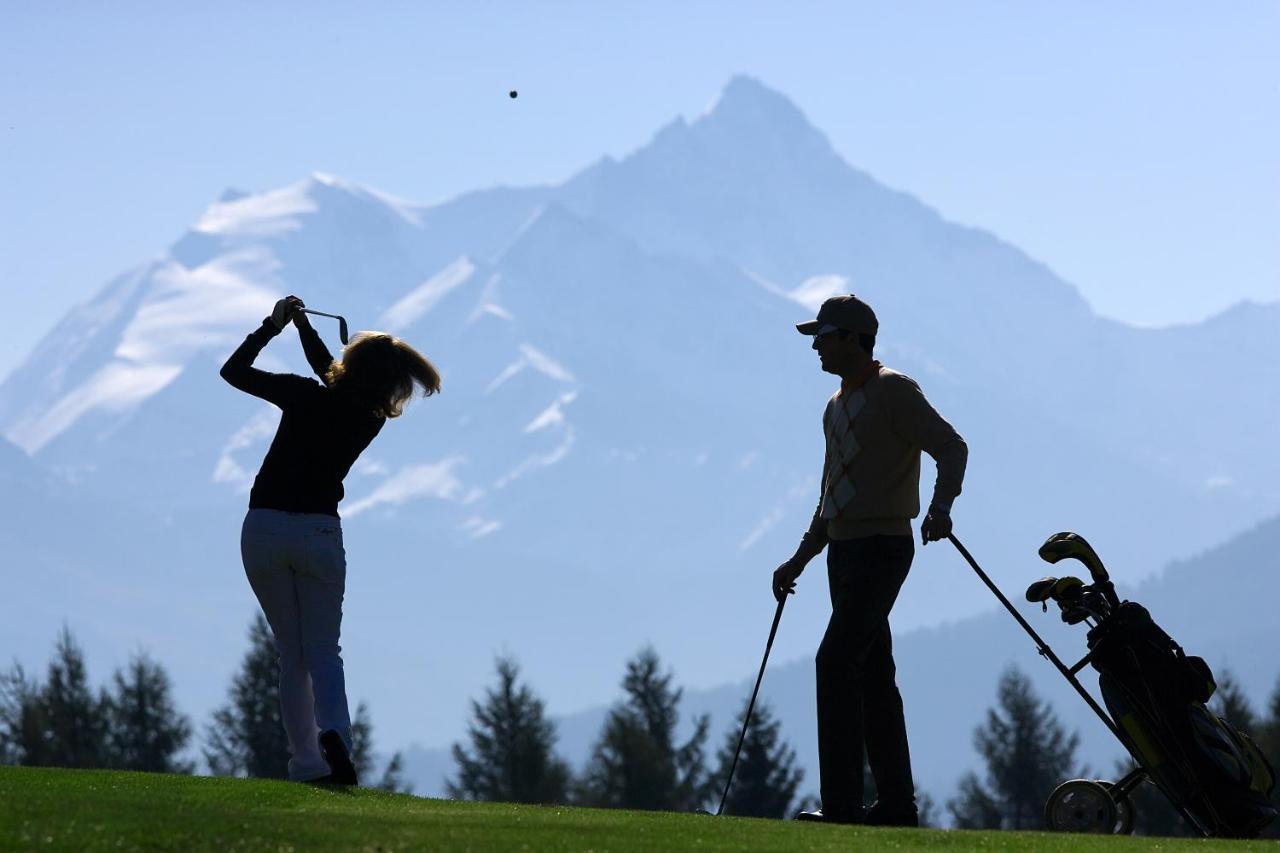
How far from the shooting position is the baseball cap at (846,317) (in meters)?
11.9

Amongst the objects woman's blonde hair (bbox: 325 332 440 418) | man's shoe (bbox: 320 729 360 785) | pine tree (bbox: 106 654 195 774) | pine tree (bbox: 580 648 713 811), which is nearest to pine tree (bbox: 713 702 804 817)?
pine tree (bbox: 580 648 713 811)

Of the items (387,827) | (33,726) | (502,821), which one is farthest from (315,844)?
(33,726)

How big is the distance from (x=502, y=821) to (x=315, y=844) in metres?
1.71

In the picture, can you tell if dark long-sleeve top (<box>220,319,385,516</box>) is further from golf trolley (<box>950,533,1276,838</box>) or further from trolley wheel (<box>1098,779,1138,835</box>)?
trolley wheel (<box>1098,779,1138,835</box>)

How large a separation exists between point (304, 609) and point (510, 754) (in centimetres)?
7709

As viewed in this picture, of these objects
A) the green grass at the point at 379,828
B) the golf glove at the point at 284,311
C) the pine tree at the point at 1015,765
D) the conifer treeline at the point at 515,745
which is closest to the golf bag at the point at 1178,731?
the green grass at the point at 379,828

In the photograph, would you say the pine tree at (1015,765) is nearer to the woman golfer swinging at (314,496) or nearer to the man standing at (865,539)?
the man standing at (865,539)

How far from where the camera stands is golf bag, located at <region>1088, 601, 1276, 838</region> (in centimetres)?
1123

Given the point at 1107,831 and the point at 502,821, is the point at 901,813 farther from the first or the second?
the point at 502,821

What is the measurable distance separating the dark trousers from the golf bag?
1126 mm

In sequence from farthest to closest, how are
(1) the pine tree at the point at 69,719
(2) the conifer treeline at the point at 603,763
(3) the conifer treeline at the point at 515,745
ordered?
(1) the pine tree at the point at 69,719 < (2) the conifer treeline at the point at 603,763 < (3) the conifer treeline at the point at 515,745

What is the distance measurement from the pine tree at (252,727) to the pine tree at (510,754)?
24.9 ft

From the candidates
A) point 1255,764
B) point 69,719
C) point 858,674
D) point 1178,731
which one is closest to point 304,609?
point 858,674

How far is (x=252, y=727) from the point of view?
9138 cm
